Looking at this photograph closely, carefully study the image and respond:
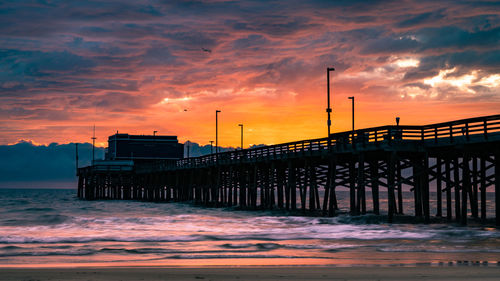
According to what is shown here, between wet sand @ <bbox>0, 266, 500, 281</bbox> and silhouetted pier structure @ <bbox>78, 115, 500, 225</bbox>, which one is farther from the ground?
silhouetted pier structure @ <bbox>78, 115, 500, 225</bbox>

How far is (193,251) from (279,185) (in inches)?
965

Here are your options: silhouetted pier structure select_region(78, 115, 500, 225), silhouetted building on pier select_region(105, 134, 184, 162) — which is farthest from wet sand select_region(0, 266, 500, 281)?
silhouetted building on pier select_region(105, 134, 184, 162)

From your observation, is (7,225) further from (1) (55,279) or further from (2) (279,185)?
(1) (55,279)

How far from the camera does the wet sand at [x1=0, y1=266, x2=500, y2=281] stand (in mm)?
12047

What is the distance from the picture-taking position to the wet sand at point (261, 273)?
12047 mm

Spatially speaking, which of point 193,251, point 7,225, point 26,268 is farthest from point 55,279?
point 7,225

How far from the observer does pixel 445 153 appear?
29.7 m

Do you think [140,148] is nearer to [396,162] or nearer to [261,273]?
[396,162]

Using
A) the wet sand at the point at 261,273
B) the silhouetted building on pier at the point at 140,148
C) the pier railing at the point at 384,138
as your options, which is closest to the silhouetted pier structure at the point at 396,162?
the pier railing at the point at 384,138

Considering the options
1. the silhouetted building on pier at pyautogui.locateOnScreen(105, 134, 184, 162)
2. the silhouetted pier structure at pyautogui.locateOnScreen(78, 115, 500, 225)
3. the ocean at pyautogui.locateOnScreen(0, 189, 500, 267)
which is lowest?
the ocean at pyautogui.locateOnScreen(0, 189, 500, 267)

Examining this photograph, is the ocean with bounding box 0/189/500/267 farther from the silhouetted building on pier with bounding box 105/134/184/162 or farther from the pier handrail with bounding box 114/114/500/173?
the silhouetted building on pier with bounding box 105/134/184/162

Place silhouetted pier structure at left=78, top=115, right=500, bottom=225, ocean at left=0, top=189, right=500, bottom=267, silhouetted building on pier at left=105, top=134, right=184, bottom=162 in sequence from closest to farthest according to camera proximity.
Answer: ocean at left=0, top=189, right=500, bottom=267 → silhouetted pier structure at left=78, top=115, right=500, bottom=225 → silhouetted building on pier at left=105, top=134, right=184, bottom=162

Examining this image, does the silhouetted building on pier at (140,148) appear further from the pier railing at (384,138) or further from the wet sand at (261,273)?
the wet sand at (261,273)

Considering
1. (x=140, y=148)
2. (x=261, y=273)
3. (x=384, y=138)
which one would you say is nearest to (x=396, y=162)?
(x=384, y=138)
